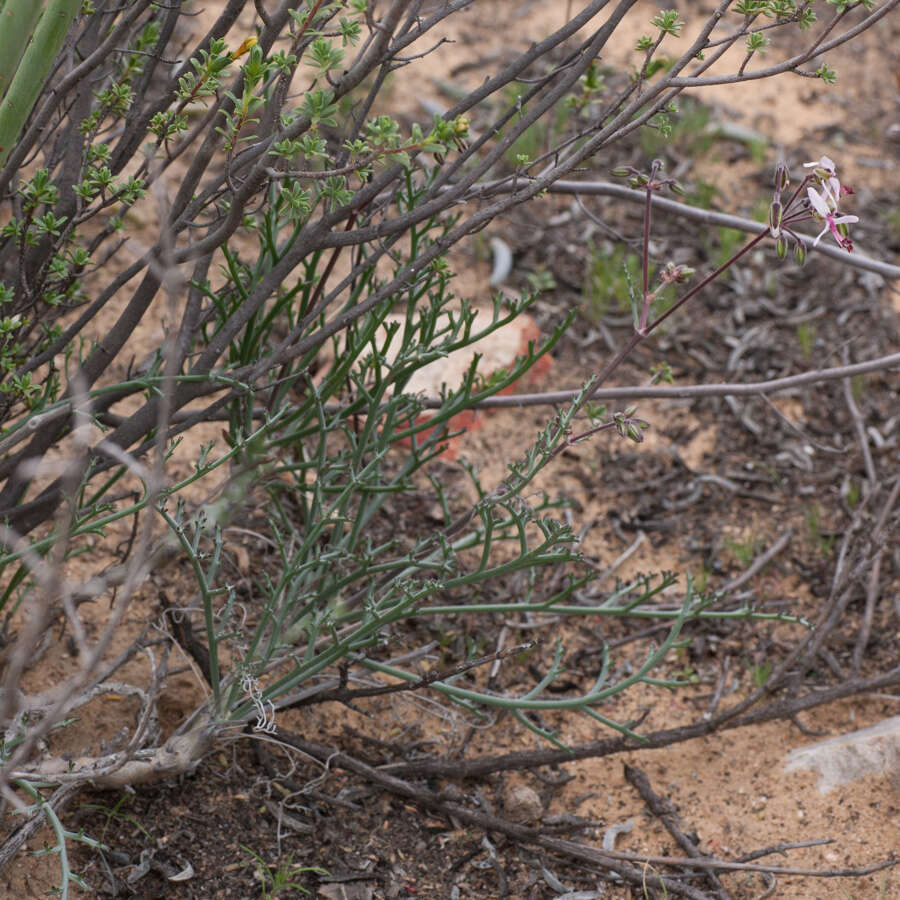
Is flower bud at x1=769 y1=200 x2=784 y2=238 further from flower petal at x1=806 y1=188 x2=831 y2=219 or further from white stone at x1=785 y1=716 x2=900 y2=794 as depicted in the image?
white stone at x1=785 y1=716 x2=900 y2=794

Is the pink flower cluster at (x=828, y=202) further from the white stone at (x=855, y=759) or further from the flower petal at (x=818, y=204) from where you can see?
the white stone at (x=855, y=759)

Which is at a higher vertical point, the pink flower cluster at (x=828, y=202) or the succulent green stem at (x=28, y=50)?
the succulent green stem at (x=28, y=50)

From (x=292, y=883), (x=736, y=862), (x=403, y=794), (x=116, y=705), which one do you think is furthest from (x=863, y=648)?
(x=116, y=705)

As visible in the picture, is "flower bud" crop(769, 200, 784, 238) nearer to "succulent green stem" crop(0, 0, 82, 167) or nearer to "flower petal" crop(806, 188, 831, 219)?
"flower petal" crop(806, 188, 831, 219)

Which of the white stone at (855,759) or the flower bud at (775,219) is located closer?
the flower bud at (775,219)

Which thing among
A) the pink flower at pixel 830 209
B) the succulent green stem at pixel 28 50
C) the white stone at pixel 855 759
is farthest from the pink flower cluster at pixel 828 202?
the white stone at pixel 855 759

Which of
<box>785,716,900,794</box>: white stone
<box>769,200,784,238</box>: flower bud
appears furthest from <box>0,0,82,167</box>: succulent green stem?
<box>785,716,900,794</box>: white stone

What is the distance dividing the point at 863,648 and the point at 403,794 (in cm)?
122

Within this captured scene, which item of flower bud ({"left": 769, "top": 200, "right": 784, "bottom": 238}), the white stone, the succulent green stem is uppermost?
the succulent green stem

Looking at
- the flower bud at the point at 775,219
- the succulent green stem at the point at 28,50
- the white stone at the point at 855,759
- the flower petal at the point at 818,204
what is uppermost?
the succulent green stem at the point at 28,50

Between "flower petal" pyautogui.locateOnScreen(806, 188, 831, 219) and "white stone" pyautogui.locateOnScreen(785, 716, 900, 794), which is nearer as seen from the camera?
"flower petal" pyautogui.locateOnScreen(806, 188, 831, 219)

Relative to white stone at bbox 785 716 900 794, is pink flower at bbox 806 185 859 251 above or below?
above

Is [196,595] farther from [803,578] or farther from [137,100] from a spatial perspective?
[803,578]

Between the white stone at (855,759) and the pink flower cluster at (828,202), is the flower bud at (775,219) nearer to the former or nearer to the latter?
the pink flower cluster at (828,202)
